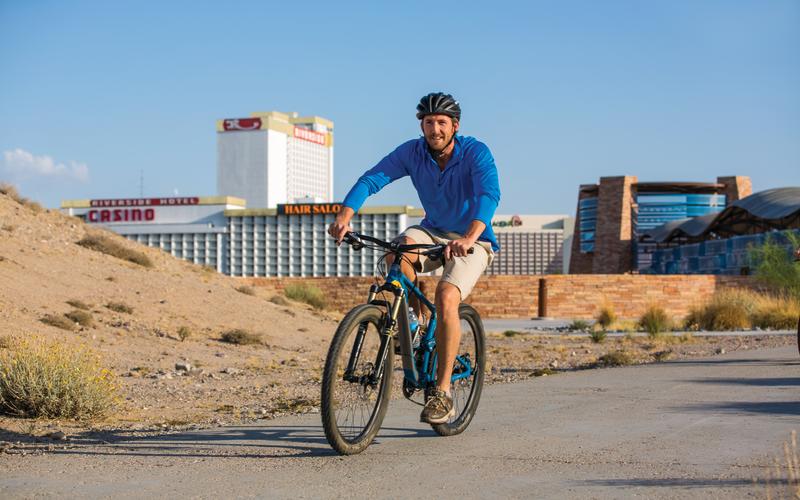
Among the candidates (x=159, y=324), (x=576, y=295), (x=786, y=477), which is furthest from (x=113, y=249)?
(x=786, y=477)

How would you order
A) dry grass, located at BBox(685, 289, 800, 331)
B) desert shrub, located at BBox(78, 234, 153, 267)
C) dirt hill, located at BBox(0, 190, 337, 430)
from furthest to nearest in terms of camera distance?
desert shrub, located at BBox(78, 234, 153, 267) < dry grass, located at BBox(685, 289, 800, 331) < dirt hill, located at BBox(0, 190, 337, 430)

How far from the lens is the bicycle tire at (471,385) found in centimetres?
694

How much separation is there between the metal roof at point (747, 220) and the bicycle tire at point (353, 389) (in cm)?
5395

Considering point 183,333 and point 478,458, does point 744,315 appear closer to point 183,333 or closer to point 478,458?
point 183,333

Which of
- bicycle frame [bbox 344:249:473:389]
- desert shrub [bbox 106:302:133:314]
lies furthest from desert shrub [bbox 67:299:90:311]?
bicycle frame [bbox 344:249:473:389]

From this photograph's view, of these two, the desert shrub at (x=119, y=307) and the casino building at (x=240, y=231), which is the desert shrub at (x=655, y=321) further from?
the casino building at (x=240, y=231)

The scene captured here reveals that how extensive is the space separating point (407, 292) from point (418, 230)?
445 mm

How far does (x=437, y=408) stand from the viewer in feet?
20.7

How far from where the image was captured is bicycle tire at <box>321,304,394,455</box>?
5684 mm

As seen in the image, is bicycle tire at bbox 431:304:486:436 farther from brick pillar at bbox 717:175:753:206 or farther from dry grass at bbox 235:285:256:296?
brick pillar at bbox 717:175:753:206

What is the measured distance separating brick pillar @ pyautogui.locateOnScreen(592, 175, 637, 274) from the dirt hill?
186ft

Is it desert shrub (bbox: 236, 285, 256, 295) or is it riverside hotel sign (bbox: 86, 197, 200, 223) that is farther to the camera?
riverside hotel sign (bbox: 86, 197, 200, 223)

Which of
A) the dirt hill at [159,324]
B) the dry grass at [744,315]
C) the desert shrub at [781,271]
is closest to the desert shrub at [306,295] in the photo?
the dirt hill at [159,324]

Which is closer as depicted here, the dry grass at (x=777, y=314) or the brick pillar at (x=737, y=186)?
the dry grass at (x=777, y=314)
